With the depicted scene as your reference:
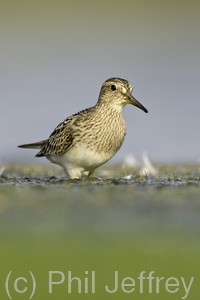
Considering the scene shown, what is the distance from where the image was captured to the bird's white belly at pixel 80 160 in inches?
453

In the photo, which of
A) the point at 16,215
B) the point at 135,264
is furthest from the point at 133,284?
the point at 16,215

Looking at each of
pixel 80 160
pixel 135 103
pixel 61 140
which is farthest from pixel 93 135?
pixel 135 103

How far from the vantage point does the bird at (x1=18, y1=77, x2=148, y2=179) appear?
37.9 feet

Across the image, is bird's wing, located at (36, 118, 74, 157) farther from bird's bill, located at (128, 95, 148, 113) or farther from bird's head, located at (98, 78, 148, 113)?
bird's bill, located at (128, 95, 148, 113)

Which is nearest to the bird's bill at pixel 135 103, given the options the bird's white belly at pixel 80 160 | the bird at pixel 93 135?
the bird at pixel 93 135

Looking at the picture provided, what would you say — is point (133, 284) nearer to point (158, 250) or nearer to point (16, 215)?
point (158, 250)

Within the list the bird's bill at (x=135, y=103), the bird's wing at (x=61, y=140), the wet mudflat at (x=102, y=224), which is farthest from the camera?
the bird's bill at (x=135, y=103)

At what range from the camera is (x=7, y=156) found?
53.2 ft

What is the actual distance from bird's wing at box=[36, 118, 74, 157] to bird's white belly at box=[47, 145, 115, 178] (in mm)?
78

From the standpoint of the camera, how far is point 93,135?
11617 millimetres

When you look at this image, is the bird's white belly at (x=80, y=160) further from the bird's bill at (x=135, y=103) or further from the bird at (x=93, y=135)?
the bird's bill at (x=135, y=103)

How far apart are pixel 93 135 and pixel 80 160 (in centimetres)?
34

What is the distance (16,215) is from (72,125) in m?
2.29

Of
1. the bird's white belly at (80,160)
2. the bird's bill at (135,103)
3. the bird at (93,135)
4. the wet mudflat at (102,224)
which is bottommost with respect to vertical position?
the wet mudflat at (102,224)
